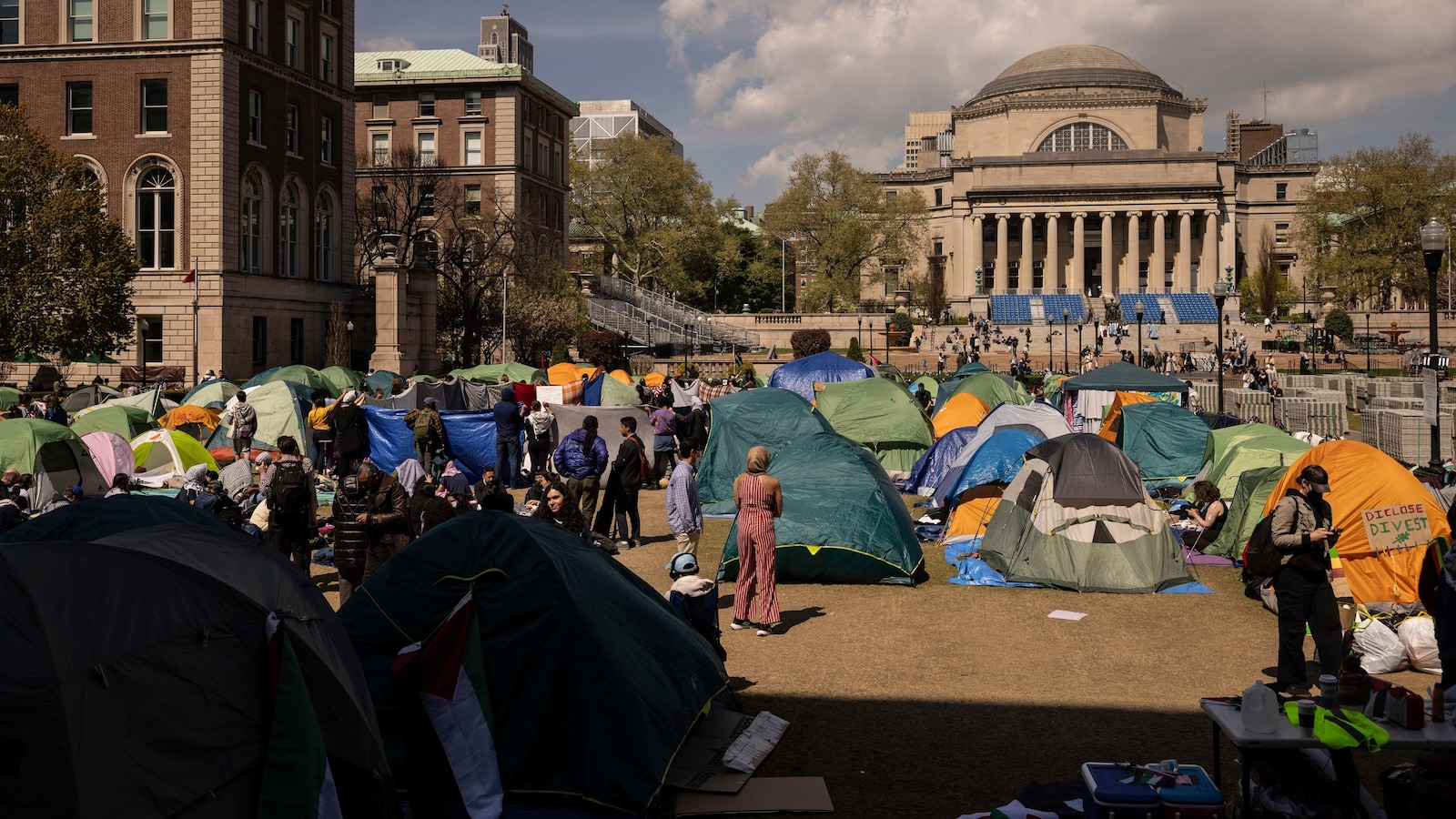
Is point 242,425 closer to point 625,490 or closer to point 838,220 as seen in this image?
point 625,490

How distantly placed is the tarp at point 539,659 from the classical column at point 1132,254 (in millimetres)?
91382

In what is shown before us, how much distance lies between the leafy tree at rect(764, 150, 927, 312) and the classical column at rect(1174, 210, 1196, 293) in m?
24.7

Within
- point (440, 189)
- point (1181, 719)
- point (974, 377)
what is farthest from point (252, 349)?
point (1181, 719)

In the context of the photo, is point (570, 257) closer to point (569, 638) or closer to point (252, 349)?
point (252, 349)

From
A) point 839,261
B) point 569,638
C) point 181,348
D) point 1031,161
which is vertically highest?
point 1031,161

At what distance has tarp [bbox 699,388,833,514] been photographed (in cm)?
2108

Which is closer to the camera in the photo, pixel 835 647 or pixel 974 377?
pixel 835 647

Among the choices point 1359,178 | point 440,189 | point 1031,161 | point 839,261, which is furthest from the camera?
point 1031,161

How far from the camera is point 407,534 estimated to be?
11625 millimetres

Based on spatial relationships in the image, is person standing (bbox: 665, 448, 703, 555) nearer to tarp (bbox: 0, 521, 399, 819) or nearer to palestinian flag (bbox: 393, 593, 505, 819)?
palestinian flag (bbox: 393, 593, 505, 819)

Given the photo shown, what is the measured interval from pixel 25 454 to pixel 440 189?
4948 centimetres

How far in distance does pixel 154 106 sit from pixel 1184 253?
249ft

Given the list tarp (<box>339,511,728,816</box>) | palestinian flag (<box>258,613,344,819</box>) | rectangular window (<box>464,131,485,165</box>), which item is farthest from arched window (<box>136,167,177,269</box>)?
palestinian flag (<box>258,613,344,819</box>)

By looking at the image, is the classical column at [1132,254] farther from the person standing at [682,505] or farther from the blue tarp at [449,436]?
the person standing at [682,505]
